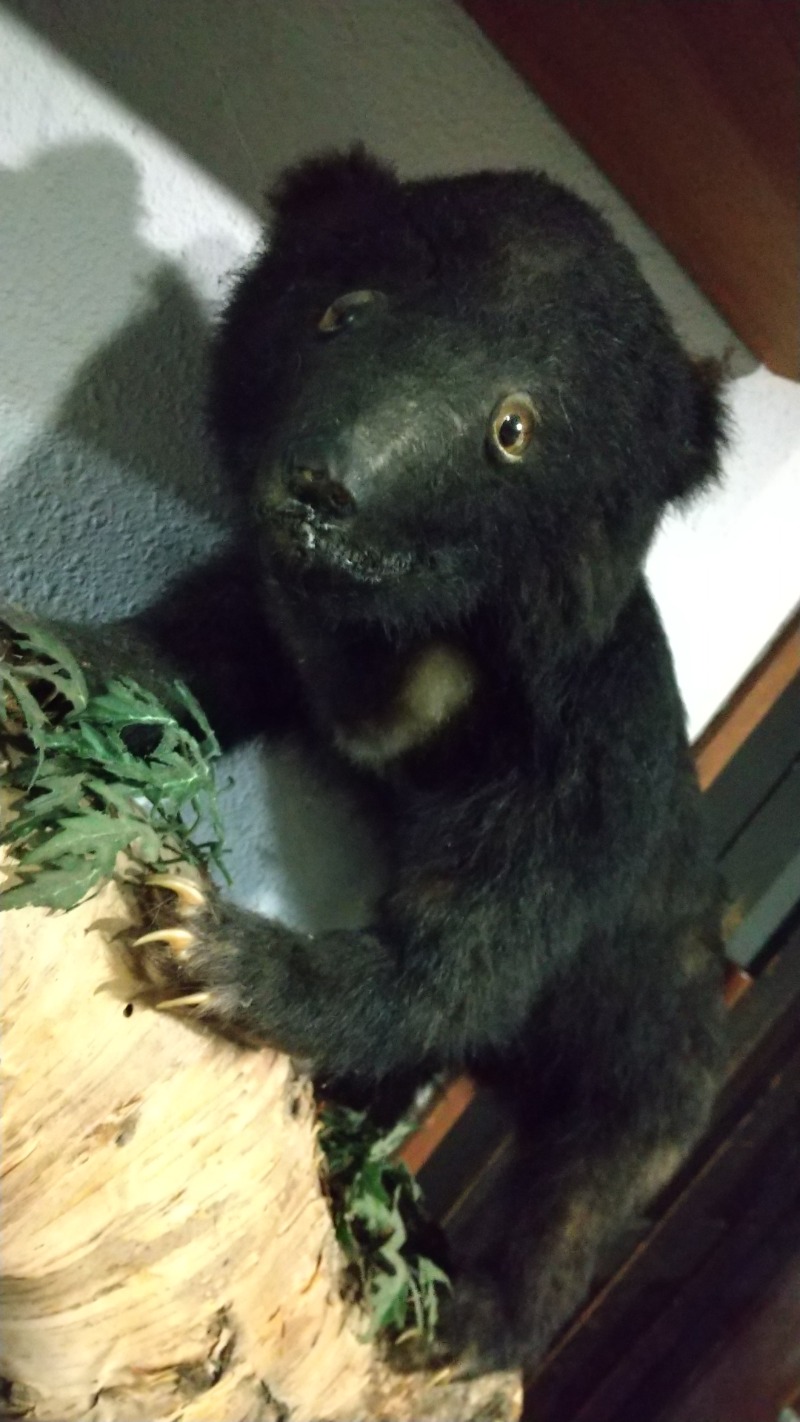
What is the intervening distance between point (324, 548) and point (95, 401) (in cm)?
54

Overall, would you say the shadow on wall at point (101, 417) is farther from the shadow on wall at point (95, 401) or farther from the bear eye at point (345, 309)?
the bear eye at point (345, 309)

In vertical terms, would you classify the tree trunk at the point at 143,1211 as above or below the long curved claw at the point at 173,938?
below

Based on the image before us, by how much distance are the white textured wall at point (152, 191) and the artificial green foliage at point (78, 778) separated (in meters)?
0.39

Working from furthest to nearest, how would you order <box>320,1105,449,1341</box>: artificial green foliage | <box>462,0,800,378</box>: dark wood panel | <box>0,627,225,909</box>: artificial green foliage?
<box>320,1105,449,1341</box>: artificial green foliage
<box>462,0,800,378</box>: dark wood panel
<box>0,627,225,909</box>: artificial green foliage

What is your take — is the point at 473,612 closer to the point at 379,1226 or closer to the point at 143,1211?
the point at 143,1211

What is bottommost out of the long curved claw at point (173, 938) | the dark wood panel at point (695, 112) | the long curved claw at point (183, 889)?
the long curved claw at point (173, 938)

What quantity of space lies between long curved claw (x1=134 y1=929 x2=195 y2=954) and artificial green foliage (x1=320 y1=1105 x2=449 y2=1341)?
46 centimetres

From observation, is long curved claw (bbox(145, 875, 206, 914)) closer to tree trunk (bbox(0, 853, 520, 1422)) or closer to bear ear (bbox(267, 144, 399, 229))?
tree trunk (bbox(0, 853, 520, 1422))

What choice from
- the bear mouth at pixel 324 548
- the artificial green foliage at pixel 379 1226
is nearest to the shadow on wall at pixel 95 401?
the bear mouth at pixel 324 548

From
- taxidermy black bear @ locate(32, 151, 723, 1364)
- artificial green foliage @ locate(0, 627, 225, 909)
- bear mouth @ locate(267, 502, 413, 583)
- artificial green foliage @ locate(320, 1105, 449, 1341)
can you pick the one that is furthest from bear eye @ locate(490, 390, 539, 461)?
artificial green foliage @ locate(320, 1105, 449, 1341)

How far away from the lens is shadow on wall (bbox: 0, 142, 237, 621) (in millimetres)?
1278

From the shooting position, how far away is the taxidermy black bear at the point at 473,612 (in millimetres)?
1033

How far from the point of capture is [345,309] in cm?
109

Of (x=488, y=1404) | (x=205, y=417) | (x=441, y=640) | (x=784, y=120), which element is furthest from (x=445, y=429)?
(x=488, y=1404)
